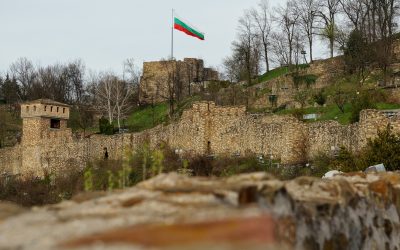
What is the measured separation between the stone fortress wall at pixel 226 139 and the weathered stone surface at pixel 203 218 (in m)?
13.1

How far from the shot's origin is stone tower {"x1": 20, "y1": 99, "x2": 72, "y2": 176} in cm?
4877

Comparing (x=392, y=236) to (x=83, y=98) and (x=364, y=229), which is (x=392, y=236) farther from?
(x=83, y=98)

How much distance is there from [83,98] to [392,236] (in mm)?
71384

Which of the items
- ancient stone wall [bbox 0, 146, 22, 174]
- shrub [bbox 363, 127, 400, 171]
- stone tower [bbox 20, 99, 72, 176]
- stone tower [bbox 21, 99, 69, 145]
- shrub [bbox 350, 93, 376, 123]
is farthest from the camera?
ancient stone wall [bbox 0, 146, 22, 174]

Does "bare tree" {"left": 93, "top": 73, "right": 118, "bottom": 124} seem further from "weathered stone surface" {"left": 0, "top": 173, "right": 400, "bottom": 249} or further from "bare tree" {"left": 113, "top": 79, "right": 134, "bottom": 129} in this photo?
"weathered stone surface" {"left": 0, "top": 173, "right": 400, "bottom": 249}

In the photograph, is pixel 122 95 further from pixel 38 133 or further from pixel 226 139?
pixel 226 139

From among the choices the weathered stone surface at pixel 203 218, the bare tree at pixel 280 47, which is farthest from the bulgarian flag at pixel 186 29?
the weathered stone surface at pixel 203 218

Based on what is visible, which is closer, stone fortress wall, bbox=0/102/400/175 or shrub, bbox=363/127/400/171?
shrub, bbox=363/127/400/171

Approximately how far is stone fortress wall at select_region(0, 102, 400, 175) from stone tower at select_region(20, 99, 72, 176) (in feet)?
0.28

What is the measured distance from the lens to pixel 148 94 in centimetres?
6500

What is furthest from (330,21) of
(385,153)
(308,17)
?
(385,153)

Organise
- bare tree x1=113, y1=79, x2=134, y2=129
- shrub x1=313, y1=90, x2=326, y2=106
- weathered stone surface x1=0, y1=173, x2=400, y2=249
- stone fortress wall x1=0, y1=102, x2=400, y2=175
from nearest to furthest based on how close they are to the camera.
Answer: weathered stone surface x1=0, y1=173, x2=400, y2=249 < stone fortress wall x1=0, y1=102, x2=400, y2=175 < shrub x1=313, y1=90, x2=326, y2=106 < bare tree x1=113, y1=79, x2=134, y2=129

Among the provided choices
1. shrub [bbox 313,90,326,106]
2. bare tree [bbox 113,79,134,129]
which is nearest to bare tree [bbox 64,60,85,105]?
bare tree [bbox 113,79,134,129]

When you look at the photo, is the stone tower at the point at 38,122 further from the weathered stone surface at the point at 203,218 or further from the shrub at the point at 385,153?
the weathered stone surface at the point at 203,218
